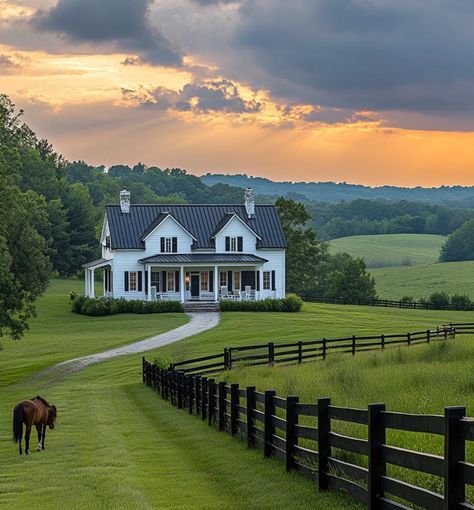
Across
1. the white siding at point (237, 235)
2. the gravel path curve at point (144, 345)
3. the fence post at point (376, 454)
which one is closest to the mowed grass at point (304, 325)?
the gravel path curve at point (144, 345)

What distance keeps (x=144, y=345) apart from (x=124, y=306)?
2139 centimetres

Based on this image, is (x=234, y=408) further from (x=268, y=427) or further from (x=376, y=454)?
(x=376, y=454)

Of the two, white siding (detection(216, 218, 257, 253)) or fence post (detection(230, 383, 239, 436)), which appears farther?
white siding (detection(216, 218, 257, 253))

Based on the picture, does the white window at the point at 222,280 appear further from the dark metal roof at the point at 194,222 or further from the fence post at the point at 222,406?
the fence post at the point at 222,406

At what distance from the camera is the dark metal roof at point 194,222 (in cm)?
7844

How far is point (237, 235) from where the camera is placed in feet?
258

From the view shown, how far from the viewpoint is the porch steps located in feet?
240

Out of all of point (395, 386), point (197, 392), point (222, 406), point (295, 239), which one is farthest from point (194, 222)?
point (222, 406)

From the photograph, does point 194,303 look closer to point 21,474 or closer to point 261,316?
point 261,316

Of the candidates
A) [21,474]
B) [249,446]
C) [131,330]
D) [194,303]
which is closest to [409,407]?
[249,446]

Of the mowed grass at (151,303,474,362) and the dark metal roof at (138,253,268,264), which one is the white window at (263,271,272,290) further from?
Answer: the mowed grass at (151,303,474,362)

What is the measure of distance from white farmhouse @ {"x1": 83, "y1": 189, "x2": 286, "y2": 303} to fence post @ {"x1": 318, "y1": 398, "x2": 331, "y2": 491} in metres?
64.1

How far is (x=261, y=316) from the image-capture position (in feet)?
223

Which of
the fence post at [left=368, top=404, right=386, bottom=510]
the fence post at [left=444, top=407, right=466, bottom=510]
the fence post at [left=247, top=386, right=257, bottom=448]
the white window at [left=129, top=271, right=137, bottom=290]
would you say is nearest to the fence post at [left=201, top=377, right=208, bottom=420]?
the fence post at [left=247, top=386, right=257, bottom=448]
